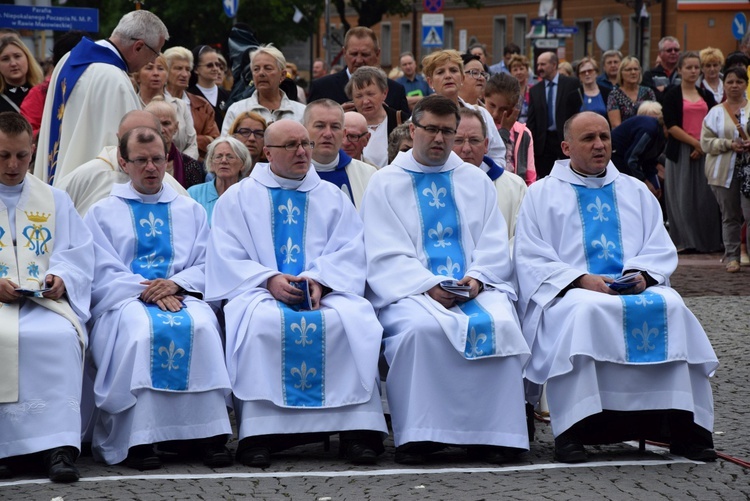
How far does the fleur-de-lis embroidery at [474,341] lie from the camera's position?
7.00m

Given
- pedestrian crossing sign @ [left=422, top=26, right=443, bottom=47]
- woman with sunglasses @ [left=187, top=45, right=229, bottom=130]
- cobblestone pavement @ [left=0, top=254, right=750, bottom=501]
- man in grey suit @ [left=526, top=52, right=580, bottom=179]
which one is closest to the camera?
cobblestone pavement @ [left=0, top=254, right=750, bottom=501]

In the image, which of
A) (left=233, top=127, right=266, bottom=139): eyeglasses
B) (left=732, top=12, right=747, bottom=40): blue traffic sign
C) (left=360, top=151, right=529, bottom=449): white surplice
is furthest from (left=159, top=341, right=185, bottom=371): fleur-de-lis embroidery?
(left=732, top=12, right=747, bottom=40): blue traffic sign

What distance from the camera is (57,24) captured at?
16703 millimetres

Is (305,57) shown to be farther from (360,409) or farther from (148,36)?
(360,409)

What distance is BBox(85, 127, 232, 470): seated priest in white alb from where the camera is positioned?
688cm

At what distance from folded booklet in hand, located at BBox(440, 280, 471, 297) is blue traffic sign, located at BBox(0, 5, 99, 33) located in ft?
33.8

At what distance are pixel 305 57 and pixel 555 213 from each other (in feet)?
91.9

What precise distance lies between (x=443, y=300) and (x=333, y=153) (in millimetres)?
1512

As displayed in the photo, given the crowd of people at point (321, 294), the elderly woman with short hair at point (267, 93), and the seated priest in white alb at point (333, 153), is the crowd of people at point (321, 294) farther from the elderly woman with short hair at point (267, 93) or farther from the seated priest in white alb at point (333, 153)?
the elderly woman with short hair at point (267, 93)

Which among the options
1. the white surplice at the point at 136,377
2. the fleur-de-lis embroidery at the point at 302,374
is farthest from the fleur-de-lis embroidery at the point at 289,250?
the fleur-de-lis embroidery at the point at 302,374

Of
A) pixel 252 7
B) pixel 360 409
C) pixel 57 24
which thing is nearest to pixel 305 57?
pixel 252 7

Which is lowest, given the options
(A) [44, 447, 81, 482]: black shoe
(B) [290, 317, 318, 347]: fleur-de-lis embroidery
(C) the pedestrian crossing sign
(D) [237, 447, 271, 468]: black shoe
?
(D) [237, 447, 271, 468]: black shoe

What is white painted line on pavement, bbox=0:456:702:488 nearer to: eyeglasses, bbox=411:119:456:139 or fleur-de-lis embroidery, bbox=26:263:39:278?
fleur-de-lis embroidery, bbox=26:263:39:278

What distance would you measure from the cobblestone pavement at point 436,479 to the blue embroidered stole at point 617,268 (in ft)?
1.93
